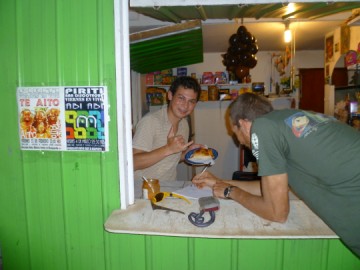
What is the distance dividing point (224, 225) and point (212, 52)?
18.4ft

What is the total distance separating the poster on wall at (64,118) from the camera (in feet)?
4.88

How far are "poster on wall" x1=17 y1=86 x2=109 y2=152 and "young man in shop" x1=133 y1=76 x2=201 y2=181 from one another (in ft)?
1.97

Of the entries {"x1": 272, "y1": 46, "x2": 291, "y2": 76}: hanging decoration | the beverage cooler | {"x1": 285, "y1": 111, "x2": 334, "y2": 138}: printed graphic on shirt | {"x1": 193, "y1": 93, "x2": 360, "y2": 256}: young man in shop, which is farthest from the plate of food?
{"x1": 272, "y1": 46, "x2": 291, "y2": 76}: hanging decoration

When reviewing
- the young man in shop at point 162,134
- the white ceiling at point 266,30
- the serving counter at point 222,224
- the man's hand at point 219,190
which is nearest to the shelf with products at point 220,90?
the white ceiling at point 266,30

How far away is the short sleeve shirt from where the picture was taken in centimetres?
217

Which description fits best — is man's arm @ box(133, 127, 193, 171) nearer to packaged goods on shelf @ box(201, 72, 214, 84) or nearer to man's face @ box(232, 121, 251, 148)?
man's face @ box(232, 121, 251, 148)

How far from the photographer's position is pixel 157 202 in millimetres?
1599

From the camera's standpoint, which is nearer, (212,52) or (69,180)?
(69,180)

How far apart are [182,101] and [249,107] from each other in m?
0.95

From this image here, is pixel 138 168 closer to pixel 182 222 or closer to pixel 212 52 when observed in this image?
pixel 182 222

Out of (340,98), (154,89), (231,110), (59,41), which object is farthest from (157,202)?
(154,89)

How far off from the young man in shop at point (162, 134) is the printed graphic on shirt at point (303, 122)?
94 centimetres

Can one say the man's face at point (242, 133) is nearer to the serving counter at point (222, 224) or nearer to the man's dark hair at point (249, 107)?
the man's dark hair at point (249, 107)

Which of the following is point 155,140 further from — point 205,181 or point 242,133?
point 242,133
